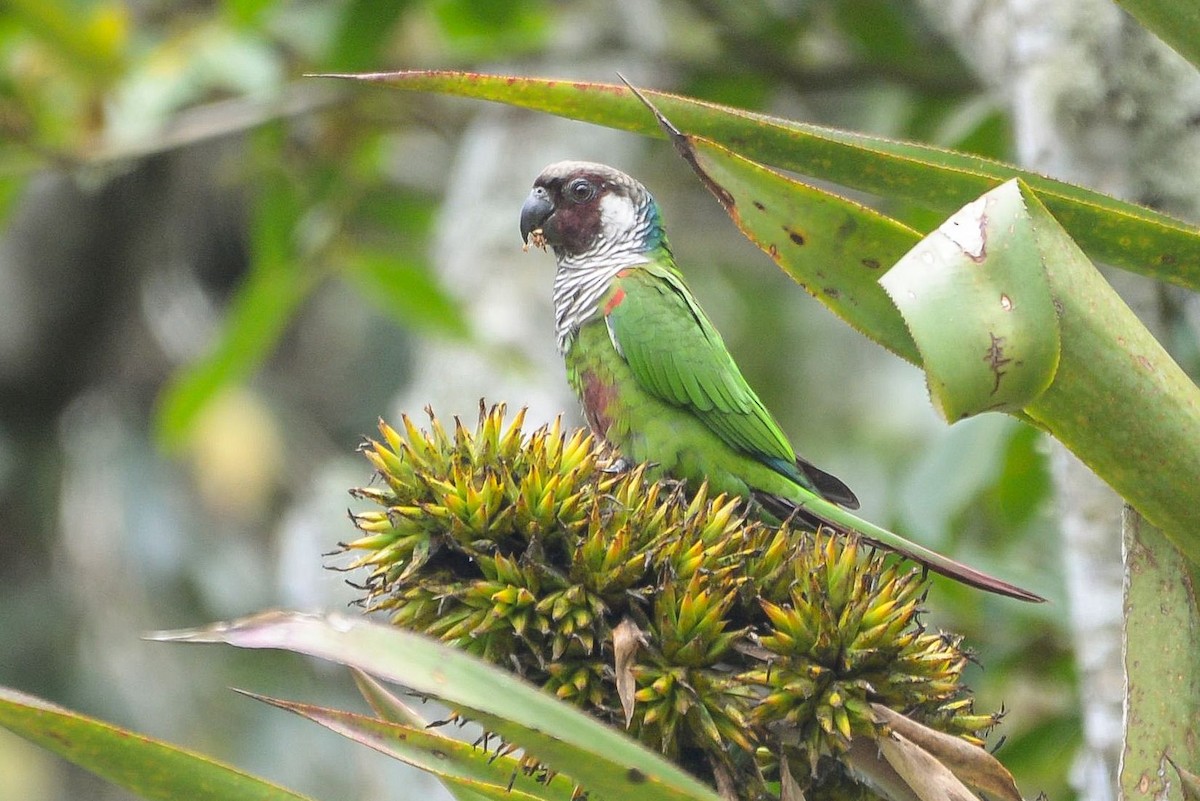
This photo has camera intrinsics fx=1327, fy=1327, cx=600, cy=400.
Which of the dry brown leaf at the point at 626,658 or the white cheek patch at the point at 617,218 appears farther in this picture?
the white cheek patch at the point at 617,218

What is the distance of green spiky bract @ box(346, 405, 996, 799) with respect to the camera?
1.80m

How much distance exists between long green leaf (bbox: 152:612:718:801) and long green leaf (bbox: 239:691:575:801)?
144 mm

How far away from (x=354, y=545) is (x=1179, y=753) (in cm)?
115

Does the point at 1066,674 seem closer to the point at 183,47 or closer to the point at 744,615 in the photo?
the point at 744,615

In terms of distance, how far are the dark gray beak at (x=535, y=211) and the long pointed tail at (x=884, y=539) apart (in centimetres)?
107

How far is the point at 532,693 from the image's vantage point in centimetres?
145

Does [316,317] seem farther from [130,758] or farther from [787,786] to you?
[787,786]

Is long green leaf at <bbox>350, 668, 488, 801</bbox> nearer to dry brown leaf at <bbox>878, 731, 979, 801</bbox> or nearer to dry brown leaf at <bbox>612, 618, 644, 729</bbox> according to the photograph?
dry brown leaf at <bbox>612, 618, 644, 729</bbox>

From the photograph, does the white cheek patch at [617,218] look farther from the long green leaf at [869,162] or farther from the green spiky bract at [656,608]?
the green spiky bract at [656,608]

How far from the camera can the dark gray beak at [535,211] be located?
353 cm

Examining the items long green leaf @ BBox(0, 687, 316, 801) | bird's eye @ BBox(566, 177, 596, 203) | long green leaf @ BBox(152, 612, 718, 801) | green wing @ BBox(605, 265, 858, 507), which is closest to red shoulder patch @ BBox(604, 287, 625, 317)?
green wing @ BBox(605, 265, 858, 507)

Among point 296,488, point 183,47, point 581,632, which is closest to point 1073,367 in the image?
point 581,632

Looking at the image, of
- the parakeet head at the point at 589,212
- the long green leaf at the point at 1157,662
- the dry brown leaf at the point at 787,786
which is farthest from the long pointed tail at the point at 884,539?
the parakeet head at the point at 589,212

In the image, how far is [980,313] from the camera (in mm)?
1411
